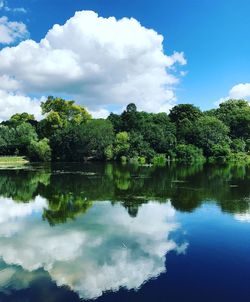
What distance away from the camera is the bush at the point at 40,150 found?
64625 millimetres

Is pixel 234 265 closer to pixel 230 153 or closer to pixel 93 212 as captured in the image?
pixel 93 212

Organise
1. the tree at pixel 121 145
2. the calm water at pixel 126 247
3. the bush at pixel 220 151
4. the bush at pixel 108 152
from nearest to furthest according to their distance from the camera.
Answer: the calm water at pixel 126 247, the bush at pixel 108 152, the tree at pixel 121 145, the bush at pixel 220 151

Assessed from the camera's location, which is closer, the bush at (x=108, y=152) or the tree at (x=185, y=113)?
the bush at (x=108, y=152)

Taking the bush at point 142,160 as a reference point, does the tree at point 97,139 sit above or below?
above

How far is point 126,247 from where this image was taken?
12.9 metres

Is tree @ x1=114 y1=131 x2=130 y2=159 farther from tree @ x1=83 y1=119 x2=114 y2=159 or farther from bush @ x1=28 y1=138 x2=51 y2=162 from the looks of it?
bush @ x1=28 y1=138 x2=51 y2=162

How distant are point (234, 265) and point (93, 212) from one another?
9454 mm

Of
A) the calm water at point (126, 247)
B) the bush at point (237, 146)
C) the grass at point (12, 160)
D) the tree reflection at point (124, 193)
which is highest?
the bush at point (237, 146)

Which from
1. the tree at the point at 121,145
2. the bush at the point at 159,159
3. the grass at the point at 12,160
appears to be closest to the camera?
the bush at the point at 159,159

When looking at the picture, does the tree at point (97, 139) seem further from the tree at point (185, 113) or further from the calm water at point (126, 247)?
the calm water at point (126, 247)

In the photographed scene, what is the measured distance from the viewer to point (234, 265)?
1103cm

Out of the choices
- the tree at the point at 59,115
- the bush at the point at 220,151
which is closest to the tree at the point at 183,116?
the bush at the point at 220,151

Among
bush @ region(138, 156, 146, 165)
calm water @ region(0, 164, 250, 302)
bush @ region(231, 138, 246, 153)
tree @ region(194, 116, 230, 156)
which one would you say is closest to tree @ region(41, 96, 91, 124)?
bush @ region(138, 156, 146, 165)

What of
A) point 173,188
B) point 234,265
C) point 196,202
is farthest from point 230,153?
point 234,265
